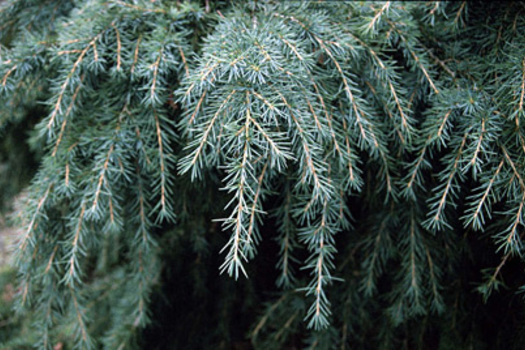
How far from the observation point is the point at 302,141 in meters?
0.69

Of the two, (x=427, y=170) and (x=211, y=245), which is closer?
(x=427, y=170)

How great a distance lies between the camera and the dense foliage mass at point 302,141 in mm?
717

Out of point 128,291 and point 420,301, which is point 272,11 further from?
point 128,291

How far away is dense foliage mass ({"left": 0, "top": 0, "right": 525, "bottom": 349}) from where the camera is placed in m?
0.72

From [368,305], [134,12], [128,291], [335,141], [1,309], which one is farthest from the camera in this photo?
[1,309]

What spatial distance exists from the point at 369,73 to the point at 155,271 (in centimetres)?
82

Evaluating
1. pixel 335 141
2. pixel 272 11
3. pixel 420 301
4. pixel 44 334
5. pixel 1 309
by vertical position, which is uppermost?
pixel 272 11

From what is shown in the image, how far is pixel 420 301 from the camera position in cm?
94

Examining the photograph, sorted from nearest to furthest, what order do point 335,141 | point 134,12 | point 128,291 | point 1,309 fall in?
point 335,141
point 134,12
point 128,291
point 1,309

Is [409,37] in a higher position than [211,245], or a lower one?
higher

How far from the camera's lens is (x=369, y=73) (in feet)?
2.83

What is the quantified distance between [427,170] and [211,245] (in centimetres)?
64

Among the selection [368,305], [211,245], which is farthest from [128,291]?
[368,305]

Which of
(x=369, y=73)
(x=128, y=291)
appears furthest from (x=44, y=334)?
(x=369, y=73)
